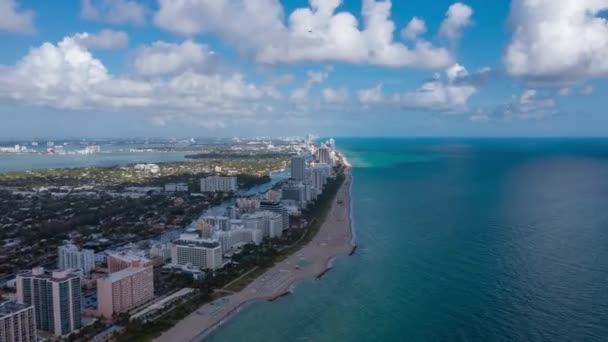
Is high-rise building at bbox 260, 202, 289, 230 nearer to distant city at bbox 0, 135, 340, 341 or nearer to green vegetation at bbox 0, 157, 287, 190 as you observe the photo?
distant city at bbox 0, 135, 340, 341

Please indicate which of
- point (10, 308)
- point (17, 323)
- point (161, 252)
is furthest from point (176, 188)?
point (17, 323)

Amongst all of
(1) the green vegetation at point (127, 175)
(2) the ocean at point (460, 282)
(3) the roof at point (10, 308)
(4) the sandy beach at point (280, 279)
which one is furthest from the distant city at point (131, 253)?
(2) the ocean at point (460, 282)

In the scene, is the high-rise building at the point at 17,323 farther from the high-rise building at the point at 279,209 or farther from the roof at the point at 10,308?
the high-rise building at the point at 279,209

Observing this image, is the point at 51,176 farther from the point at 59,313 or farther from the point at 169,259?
the point at 59,313

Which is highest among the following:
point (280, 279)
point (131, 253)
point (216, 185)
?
point (216, 185)

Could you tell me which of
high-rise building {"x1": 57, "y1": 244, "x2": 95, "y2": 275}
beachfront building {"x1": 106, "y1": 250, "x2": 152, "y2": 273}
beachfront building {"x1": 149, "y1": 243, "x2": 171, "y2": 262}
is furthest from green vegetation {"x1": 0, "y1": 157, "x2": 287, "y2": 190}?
beachfront building {"x1": 106, "y1": 250, "x2": 152, "y2": 273}

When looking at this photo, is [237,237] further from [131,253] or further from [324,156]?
[324,156]

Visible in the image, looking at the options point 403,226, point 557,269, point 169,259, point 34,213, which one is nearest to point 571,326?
point 557,269
